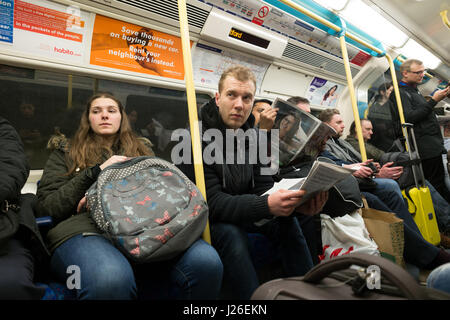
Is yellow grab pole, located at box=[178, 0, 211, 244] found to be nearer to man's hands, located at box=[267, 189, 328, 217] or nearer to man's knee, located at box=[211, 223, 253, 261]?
man's knee, located at box=[211, 223, 253, 261]

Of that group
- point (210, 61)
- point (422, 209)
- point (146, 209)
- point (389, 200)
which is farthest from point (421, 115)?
point (146, 209)

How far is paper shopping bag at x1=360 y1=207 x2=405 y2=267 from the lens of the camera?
1.75m

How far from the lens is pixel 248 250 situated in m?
1.40

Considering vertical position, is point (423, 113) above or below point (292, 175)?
above

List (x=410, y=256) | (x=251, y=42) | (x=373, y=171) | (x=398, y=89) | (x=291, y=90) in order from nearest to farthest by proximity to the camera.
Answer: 1. (x=410, y=256)
2. (x=373, y=171)
3. (x=251, y=42)
4. (x=398, y=89)
5. (x=291, y=90)

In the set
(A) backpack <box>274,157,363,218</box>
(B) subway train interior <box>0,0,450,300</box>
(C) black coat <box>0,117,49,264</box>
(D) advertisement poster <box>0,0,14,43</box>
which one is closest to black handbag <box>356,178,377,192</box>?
(A) backpack <box>274,157,363,218</box>

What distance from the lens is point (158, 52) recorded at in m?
2.43

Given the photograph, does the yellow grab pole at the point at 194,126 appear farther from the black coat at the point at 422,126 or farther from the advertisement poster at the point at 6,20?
the black coat at the point at 422,126

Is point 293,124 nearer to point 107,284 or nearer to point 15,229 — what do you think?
point 107,284

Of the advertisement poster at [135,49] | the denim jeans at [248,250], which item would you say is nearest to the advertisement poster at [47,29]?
the advertisement poster at [135,49]

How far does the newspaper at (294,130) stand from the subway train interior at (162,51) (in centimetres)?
74

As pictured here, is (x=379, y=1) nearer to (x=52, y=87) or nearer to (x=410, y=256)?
(x=410, y=256)
